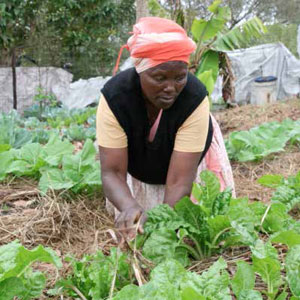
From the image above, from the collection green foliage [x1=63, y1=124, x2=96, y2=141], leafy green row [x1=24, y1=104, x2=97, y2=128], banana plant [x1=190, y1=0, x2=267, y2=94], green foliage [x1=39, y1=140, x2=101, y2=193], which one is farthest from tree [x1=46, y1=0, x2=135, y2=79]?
green foliage [x1=39, y1=140, x2=101, y2=193]

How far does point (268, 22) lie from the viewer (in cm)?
2081

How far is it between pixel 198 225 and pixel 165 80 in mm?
572

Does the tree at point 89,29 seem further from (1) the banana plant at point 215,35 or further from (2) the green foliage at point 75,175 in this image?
(2) the green foliage at point 75,175

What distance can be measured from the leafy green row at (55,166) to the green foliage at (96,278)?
111 centimetres

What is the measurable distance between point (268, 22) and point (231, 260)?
20.8 metres

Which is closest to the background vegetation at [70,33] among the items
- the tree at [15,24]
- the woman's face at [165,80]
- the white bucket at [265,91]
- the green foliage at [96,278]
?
the tree at [15,24]

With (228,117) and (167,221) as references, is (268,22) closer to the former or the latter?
(228,117)

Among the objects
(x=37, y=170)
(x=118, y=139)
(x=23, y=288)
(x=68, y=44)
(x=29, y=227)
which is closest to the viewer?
(x=23, y=288)

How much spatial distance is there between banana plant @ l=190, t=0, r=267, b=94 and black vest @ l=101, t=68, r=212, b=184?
14.6 feet

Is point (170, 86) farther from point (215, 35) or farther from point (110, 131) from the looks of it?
point (215, 35)

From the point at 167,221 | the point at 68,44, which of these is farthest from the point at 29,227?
the point at 68,44

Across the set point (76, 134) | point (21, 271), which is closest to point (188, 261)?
point (21, 271)

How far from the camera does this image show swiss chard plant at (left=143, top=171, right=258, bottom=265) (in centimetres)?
154

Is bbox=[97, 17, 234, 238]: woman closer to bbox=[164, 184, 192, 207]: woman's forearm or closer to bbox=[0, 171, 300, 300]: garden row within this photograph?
bbox=[164, 184, 192, 207]: woman's forearm
